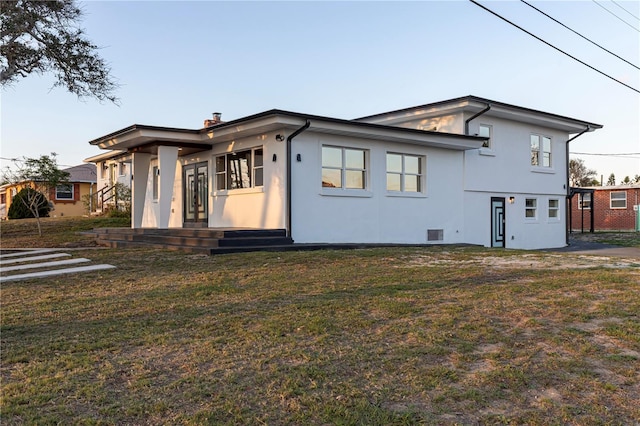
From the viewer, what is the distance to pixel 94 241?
1478 cm

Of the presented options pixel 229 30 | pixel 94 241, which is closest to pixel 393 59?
pixel 229 30

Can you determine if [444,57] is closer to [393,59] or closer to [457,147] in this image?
[393,59]

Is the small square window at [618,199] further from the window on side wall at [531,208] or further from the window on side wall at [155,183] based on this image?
the window on side wall at [155,183]

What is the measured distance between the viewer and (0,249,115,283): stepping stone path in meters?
8.64

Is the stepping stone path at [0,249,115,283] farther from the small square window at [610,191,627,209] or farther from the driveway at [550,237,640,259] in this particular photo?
the small square window at [610,191,627,209]

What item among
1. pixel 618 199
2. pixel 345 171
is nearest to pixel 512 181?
pixel 345 171

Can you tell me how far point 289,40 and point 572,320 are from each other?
12380mm

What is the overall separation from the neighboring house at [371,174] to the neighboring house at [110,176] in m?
9.79

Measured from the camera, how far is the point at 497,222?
57.6ft

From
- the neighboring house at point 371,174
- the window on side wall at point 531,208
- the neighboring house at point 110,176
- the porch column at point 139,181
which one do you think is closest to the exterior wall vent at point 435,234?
the neighboring house at point 371,174

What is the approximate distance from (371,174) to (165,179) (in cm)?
591

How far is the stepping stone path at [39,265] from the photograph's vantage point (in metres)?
8.64

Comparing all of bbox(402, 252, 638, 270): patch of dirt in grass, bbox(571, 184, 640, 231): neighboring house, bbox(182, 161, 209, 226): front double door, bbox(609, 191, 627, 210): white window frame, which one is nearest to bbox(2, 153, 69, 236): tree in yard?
bbox(182, 161, 209, 226): front double door

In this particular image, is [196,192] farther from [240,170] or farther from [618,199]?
[618,199]
